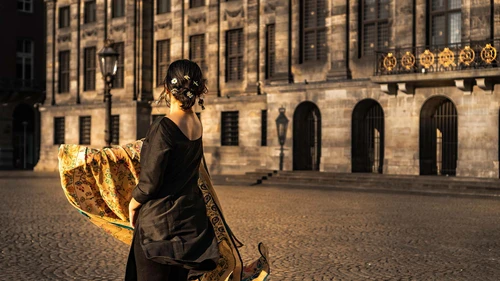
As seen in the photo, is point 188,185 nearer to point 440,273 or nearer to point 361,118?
point 440,273

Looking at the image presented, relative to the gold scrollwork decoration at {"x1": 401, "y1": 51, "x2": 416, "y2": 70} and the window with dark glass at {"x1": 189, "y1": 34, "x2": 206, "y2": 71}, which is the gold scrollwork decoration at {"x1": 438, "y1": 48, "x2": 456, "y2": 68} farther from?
the window with dark glass at {"x1": 189, "y1": 34, "x2": 206, "y2": 71}

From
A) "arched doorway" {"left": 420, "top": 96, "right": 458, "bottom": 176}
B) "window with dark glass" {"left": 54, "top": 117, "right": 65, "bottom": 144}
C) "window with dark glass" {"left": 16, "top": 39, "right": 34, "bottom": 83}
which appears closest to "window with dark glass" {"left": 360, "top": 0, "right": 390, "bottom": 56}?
"arched doorway" {"left": 420, "top": 96, "right": 458, "bottom": 176}

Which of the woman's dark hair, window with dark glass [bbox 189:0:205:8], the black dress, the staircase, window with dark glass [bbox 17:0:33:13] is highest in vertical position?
window with dark glass [bbox 17:0:33:13]

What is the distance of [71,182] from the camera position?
454cm

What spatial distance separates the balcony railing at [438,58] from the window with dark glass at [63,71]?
2194 centimetres

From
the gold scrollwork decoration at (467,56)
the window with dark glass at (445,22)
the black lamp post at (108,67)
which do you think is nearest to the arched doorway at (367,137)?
the window with dark glass at (445,22)

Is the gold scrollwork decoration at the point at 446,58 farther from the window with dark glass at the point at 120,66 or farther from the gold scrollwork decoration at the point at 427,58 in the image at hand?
the window with dark glass at the point at 120,66

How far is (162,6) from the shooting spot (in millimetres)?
35625

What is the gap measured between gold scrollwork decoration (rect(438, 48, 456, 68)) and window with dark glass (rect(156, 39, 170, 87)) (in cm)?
1647

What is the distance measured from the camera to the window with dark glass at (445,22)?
23.8m

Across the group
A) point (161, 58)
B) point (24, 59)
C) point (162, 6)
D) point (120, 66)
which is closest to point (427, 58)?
point (161, 58)

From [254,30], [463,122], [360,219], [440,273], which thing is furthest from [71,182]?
[254,30]

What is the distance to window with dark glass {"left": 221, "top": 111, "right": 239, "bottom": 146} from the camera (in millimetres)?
31469

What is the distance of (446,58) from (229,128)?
11907mm
